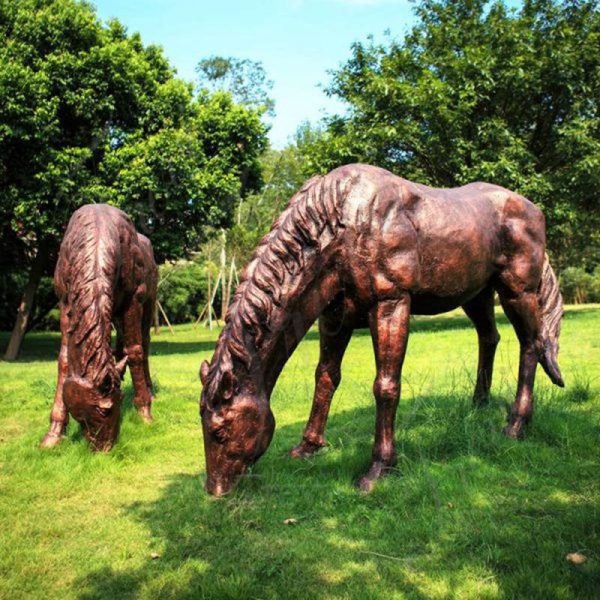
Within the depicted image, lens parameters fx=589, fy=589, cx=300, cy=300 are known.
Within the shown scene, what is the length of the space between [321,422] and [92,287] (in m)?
2.85

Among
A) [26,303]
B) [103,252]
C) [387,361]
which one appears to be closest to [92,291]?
[103,252]

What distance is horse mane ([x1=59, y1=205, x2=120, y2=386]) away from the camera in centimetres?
601

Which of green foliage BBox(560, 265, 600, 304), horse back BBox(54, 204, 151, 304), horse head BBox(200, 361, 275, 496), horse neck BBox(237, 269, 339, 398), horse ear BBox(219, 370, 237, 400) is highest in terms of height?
green foliage BBox(560, 265, 600, 304)

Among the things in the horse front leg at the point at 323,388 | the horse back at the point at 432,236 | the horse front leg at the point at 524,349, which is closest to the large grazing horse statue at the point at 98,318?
the horse front leg at the point at 323,388

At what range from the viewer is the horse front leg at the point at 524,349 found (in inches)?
247

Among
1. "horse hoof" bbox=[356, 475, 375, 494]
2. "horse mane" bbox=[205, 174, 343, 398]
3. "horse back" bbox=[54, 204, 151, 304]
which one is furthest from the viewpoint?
"horse back" bbox=[54, 204, 151, 304]

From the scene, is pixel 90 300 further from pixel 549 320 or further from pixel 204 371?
pixel 549 320

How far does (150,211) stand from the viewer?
1803 cm

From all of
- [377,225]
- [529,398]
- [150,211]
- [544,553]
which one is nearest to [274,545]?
[544,553]

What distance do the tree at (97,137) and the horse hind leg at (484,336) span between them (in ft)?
40.7

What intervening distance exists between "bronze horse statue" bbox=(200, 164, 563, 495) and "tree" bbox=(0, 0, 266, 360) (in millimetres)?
12807

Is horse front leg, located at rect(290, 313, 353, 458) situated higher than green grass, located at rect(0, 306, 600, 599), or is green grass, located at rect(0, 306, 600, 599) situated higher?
horse front leg, located at rect(290, 313, 353, 458)

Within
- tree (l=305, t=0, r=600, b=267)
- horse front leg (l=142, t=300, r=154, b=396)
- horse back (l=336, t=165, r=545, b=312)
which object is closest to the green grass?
horse front leg (l=142, t=300, r=154, b=396)

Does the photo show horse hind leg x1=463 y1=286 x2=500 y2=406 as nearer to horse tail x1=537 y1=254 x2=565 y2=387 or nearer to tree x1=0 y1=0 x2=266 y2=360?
horse tail x1=537 y1=254 x2=565 y2=387
